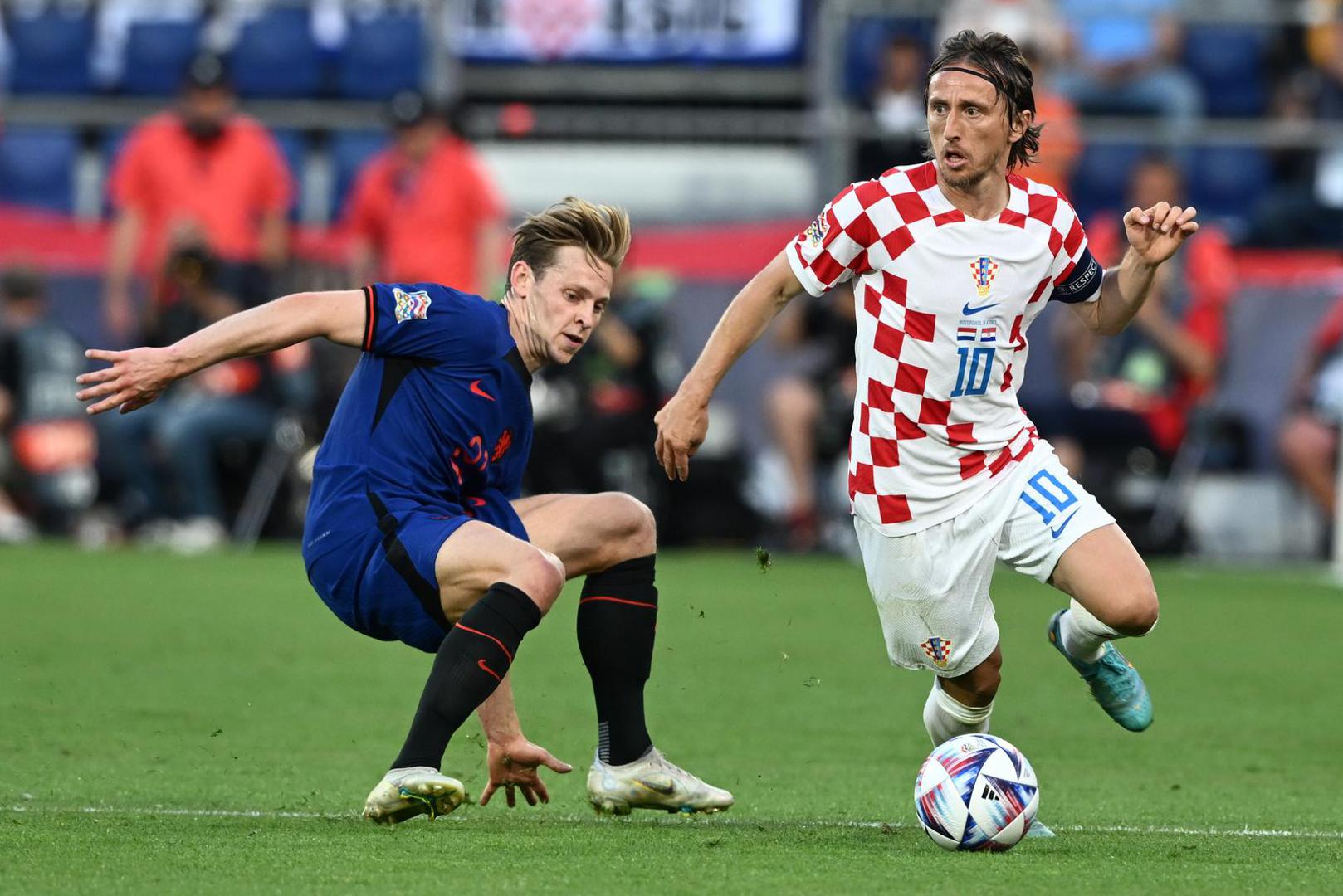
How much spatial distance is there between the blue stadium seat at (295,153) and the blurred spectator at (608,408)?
10.1 ft

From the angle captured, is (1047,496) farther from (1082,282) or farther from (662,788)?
(662,788)

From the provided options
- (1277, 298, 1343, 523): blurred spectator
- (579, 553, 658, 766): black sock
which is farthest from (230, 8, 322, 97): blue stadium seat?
(579, 553, 658, 766): black sock

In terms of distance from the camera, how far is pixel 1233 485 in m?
13.8

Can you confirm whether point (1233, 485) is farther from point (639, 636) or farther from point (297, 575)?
point (639, 636)

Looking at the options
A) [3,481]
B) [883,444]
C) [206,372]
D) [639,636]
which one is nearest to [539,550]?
[639,636]

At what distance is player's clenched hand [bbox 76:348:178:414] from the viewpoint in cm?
485

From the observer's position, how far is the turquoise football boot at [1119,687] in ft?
19.0

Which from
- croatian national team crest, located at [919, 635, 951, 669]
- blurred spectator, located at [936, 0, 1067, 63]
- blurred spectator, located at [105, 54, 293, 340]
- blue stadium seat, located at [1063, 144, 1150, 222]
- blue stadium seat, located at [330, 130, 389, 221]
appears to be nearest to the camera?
croatian national team crest, located at [919, 635, 951, 669]

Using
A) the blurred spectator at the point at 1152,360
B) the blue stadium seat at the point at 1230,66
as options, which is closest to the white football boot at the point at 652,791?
the blurred spectator at the point at 1152,360

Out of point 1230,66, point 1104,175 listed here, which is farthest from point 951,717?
point 1230,66

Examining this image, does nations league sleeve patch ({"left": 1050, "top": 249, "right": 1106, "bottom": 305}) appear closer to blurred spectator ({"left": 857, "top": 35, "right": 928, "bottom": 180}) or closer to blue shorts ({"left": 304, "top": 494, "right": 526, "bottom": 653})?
blue shorts ({"left": 304, "top": 494, "right": 526, "bottom": 653})

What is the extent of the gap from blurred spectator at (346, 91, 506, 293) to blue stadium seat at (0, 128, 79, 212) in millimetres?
3309

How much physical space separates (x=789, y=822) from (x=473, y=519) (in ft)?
3.66

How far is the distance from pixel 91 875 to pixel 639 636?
5.60ft
